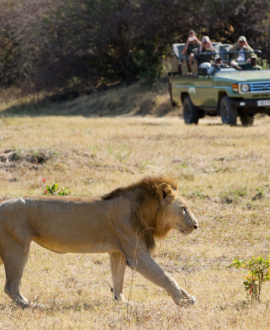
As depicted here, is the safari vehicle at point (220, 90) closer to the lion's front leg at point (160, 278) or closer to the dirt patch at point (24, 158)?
the dirt patch at point (24, 158)

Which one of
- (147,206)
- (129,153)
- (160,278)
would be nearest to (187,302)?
(160,278)

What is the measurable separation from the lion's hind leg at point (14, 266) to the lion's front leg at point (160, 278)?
85 centimetres

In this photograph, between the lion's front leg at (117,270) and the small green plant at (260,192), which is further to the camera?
the small green plant at (260,192)

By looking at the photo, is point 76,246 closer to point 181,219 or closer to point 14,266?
point 14,266

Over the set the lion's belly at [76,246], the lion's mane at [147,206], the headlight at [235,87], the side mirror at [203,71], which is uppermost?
the lion's mane at [147,206]

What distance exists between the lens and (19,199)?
4500 millimetres

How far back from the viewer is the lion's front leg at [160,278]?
4387mm

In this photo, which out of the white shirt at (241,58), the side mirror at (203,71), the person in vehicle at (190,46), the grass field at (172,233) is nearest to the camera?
the grass field at (172,233)

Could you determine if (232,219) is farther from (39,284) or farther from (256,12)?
(256,12)

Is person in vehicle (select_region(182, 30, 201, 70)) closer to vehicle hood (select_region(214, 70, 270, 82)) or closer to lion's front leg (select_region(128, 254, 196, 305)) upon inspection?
vehicle hood (select_region(214, 70, 270, 82))

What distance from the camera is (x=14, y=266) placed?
14.4 feet

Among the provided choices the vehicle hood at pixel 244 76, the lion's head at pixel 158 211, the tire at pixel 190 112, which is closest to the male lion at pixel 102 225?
the lion's head at pixel 158 211

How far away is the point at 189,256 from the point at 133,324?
94.6 inches

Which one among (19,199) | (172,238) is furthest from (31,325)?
(172,238)
